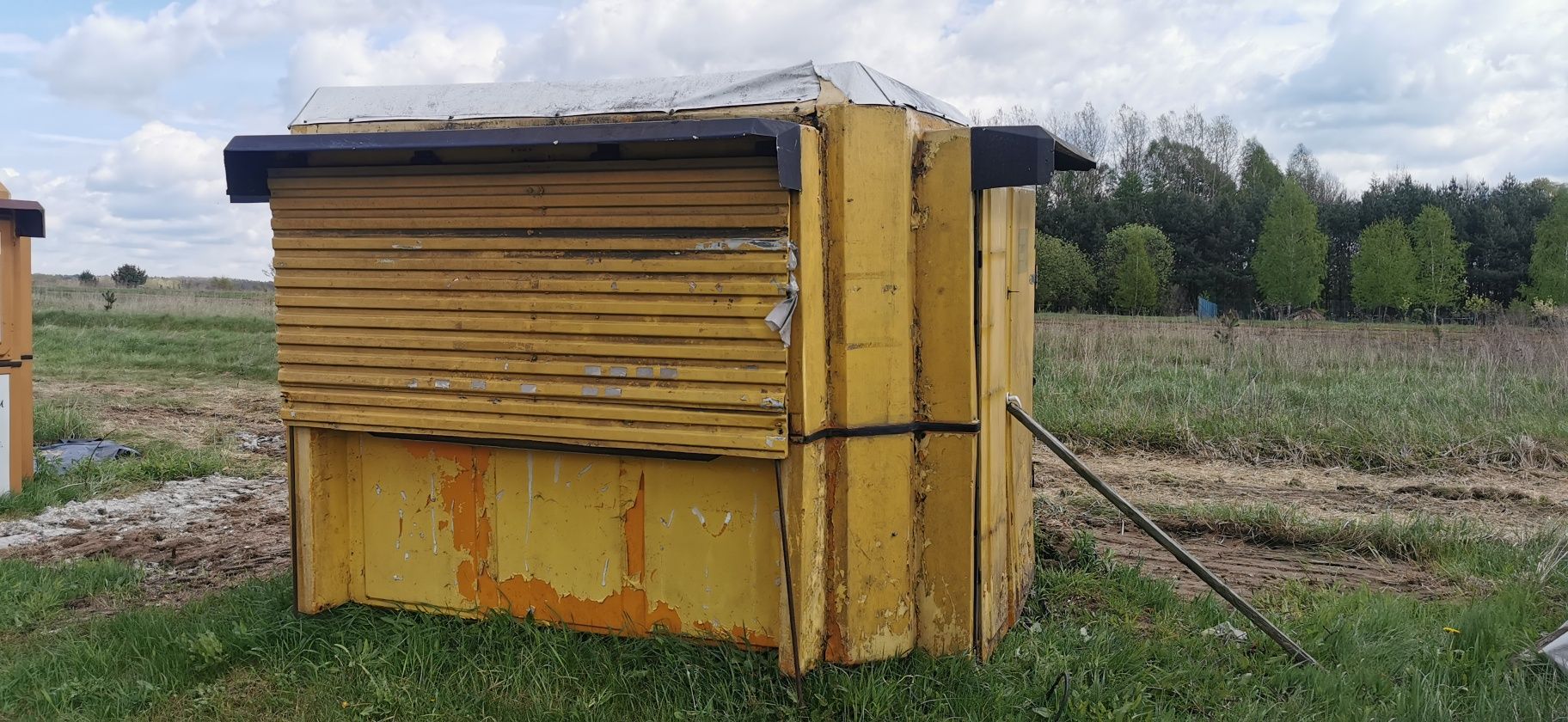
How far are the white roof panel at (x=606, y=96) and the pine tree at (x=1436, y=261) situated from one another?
34.7 m

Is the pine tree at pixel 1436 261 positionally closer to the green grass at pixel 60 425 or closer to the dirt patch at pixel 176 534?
the dirt patch at pixel 176 534

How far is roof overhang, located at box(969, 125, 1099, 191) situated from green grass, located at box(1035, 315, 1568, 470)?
611cm

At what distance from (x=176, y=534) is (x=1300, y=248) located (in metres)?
36.2

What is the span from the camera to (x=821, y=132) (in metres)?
3.39

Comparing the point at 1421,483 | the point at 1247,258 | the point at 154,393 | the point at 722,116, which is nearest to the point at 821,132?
the point at 722,116

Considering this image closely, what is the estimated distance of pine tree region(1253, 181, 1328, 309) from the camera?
35312 millimetres

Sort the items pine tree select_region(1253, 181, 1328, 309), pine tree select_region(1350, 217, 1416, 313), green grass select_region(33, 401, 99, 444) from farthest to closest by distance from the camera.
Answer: pine tree select_region(1253, 181, 1328, 309) < pine tree select_region(1350, 217, 1416, 313) < green grass select_region(33, 401, 99, 444)

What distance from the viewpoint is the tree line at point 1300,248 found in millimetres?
32812

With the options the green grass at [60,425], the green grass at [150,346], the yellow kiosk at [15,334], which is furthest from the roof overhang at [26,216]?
the green grass at [150,346]

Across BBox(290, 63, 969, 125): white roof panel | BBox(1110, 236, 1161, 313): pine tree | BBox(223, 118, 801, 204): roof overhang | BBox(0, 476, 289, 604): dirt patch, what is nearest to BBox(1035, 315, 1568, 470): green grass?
BBox(290, 63, 969, 125): white roof panel

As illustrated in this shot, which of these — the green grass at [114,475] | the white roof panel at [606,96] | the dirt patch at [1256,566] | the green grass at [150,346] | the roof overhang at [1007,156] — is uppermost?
the white roof panel at [606,96]

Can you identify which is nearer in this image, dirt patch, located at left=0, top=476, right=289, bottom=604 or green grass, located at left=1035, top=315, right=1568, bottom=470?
dirt patch, located at left=0, top=476, right=289, bottom=604

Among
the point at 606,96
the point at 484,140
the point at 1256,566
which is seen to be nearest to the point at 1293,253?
the point at 1256,566

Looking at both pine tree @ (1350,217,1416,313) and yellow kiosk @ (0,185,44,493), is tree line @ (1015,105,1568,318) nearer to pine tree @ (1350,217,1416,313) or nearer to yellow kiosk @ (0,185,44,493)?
pine tree @ (1350,217,1416,313)
